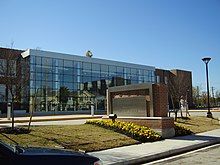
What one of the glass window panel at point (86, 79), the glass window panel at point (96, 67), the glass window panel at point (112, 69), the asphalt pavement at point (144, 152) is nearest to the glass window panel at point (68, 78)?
the glass window panel at point (86, 79)

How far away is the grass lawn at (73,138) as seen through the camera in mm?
11398

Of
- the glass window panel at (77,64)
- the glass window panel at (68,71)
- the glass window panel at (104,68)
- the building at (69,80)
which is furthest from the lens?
the glass window panel at (104,68)

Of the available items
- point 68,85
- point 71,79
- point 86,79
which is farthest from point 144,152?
point 86,79

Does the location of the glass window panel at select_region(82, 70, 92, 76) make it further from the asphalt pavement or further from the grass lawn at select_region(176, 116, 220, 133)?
the asphalt pavement

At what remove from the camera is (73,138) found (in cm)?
1280

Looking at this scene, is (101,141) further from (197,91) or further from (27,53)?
(197,91)

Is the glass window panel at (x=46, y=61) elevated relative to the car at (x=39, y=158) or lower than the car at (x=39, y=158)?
elevated

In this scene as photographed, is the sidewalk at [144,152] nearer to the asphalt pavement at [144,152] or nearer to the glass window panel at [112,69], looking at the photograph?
the asphalt pavement at [144,152]

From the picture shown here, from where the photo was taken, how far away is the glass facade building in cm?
4366

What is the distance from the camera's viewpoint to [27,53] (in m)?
43.0

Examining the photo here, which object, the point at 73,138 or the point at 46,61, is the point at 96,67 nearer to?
the point at 46,61

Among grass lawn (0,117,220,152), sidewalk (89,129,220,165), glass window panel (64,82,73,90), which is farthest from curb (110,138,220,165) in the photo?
glass window panel (64,82,73,90)

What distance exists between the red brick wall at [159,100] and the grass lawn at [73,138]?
134 inches

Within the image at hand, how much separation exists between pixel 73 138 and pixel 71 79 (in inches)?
1422
